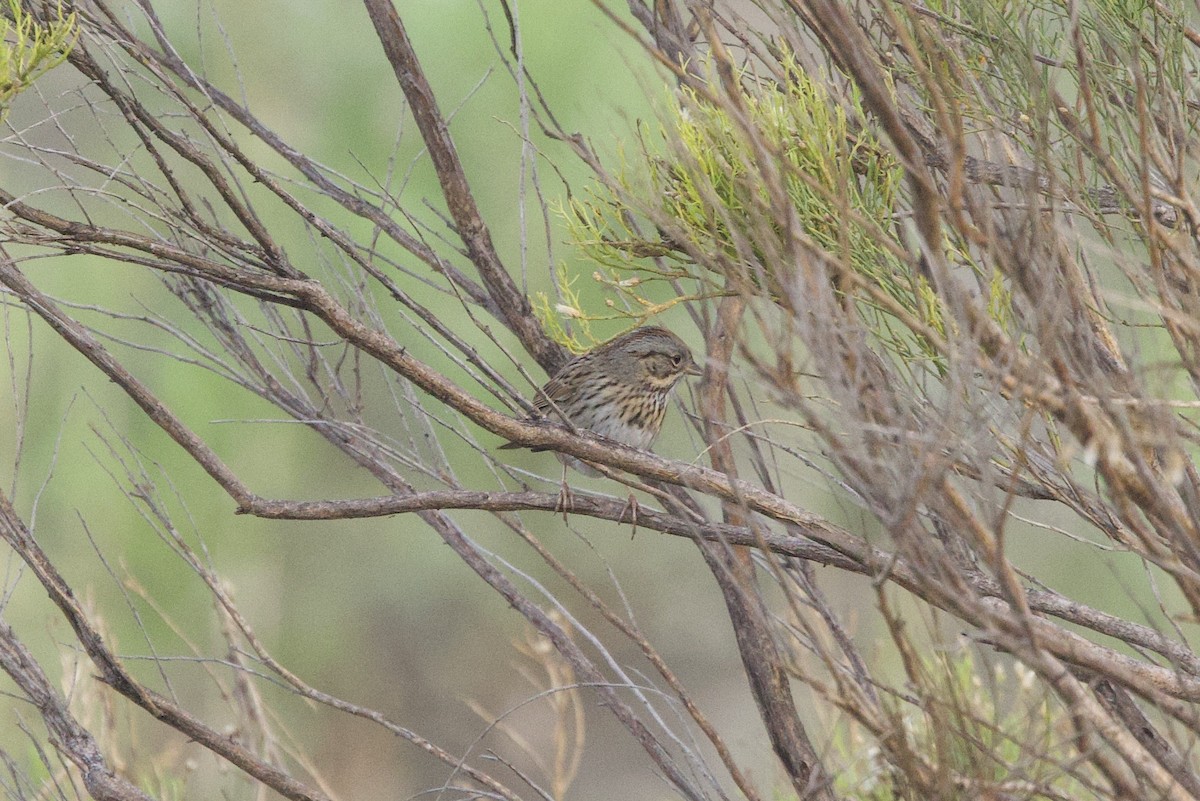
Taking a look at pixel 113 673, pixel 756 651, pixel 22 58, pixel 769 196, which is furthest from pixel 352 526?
pixel 769 196

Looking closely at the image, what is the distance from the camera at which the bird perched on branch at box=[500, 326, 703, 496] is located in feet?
13.6

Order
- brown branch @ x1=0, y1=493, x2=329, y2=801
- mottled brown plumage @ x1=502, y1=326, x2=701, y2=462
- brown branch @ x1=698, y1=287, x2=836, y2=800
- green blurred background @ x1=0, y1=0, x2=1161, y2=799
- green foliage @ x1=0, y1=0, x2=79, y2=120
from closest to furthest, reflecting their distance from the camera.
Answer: green foliage @ x1=0, y1=0, x2=79, y2=120 < brown branch @ x1=0, y1=493, x2=329, y2=801 < brown branch @ x1=698, y1=287, x2=836, y2=800 < mottled brown plumage @ x1=502, y1=326, x2=701, y2=462 < green blurred background @ x1=0, y1=0, x2=1161, y2=799

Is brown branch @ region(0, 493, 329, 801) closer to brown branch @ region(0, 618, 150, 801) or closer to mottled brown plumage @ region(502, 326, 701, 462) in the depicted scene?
brown branch @ region(0, 618, 150, 801)

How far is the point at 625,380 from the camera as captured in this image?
4145 mm

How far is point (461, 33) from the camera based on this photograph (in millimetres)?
8938

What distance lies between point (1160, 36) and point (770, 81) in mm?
757

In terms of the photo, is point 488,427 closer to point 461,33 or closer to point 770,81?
point 770,81

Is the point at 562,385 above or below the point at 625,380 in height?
below

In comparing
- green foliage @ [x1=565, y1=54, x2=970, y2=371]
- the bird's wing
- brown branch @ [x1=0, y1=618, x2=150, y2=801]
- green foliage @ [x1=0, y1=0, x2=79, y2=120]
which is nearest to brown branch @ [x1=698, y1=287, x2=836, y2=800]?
green foliage @ [x1=565, y1=54, x2=970, y2=371]

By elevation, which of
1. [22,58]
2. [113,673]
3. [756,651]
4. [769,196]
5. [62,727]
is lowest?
[62,727]

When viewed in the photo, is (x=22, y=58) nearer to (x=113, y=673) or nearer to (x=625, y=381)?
(x=113, y=673)

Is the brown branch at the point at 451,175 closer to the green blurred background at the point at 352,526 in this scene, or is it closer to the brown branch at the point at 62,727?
the brown branch at the point at 62,727

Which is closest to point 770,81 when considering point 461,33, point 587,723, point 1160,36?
point 1160,36

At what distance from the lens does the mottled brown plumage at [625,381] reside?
414 cm
